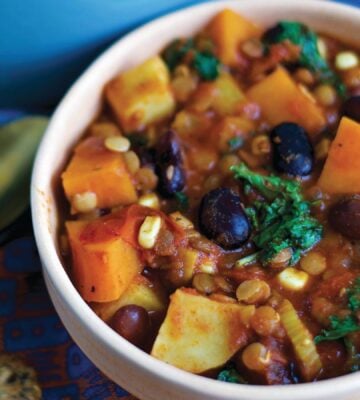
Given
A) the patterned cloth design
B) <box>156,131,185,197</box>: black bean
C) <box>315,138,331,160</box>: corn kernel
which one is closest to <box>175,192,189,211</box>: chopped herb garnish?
<box>156,131,185,197</box>: black bean

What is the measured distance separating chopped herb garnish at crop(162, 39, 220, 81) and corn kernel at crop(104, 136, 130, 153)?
12.0 inches

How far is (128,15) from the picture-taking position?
2.02 metres

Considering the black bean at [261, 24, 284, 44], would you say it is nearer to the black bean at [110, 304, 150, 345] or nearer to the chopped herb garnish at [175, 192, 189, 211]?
the chopped herb garnish at [175, 192, 189, 211]

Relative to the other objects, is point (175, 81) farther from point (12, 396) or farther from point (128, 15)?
point (12, 396)

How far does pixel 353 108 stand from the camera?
1833 mm

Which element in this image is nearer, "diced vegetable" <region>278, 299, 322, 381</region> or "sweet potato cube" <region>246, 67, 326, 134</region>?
"diced vegetable" <region>278, 299, 322, 381</region>

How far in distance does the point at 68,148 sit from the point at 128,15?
1.33 feet

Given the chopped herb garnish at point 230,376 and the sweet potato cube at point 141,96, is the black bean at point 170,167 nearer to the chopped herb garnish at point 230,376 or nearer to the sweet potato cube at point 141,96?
the sweet potato cube at point 141,96

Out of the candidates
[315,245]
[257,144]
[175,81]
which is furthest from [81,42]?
[315,245]

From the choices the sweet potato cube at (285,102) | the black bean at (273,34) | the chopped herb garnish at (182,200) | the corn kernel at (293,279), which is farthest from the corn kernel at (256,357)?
the black bean at (273,34)

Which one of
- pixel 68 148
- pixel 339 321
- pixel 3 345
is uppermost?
pixel 68 148

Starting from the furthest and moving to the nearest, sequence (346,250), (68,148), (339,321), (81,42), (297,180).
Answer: (81,42), (68,148), (297,180), (346,250), (339,321)

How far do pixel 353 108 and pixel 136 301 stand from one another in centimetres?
71

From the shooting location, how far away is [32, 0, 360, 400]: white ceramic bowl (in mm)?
1429
